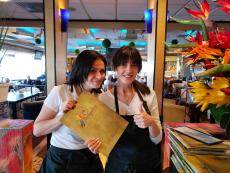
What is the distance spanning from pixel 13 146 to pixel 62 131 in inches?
26.5

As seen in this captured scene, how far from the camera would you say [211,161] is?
2.43ft

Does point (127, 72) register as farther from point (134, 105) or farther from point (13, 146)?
point (13, 146)

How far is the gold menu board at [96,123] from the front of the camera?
1.04 metres

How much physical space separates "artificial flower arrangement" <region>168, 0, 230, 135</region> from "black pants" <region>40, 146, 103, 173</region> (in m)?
0.81

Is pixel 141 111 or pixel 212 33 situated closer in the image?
pixel 212 33

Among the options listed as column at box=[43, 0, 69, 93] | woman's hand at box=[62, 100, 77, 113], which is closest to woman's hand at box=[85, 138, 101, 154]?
woman's hand at box=[62, 100, 77, 113]

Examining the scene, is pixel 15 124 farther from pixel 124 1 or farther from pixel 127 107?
pixel 124 1

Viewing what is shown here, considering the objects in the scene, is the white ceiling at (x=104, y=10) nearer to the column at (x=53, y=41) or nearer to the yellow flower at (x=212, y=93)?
the column at (x=53, y=41)

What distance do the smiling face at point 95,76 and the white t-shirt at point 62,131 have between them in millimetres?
101

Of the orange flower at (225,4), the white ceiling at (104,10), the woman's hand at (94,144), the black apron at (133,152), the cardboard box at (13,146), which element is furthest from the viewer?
the white ceiling at (104,10)

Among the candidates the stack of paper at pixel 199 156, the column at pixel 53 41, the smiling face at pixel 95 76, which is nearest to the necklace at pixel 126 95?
the smiling face at pixel 95 76

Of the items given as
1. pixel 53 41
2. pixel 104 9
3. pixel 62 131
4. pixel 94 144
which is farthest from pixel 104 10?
pixel 94 144

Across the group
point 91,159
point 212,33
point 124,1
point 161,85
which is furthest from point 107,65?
point 124,1

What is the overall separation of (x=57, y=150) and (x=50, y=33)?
75.0 inches
